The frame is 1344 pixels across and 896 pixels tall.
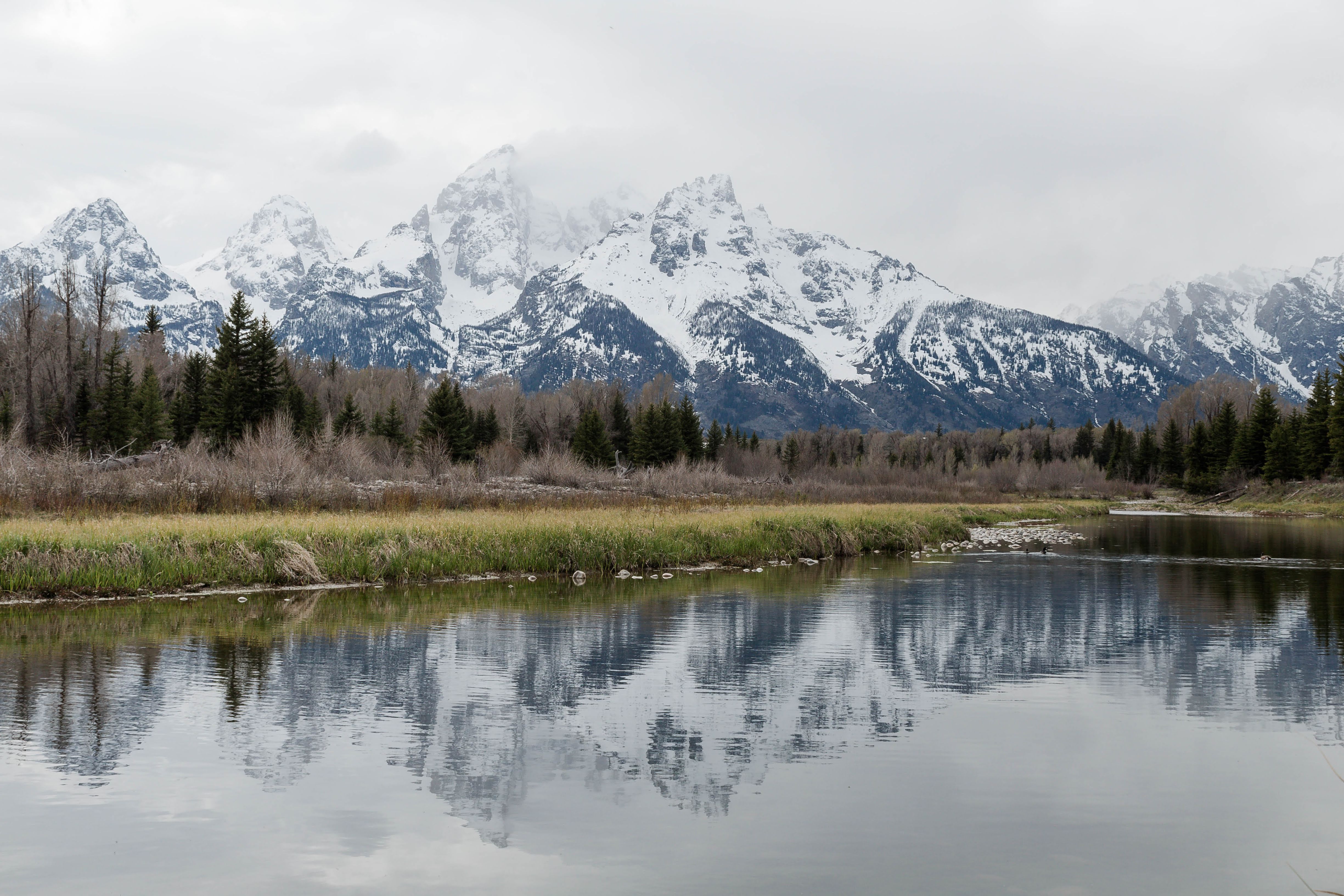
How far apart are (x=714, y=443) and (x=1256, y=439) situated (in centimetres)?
6568

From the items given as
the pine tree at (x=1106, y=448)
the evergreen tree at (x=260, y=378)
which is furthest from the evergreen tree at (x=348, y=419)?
the pine tree at (x=1106, y=448)

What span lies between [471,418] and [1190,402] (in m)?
124

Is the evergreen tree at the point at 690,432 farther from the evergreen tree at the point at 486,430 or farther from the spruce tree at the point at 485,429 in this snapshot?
the spruce tree at the point at 485,429

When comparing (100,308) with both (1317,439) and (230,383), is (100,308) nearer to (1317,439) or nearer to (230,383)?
(230,383)

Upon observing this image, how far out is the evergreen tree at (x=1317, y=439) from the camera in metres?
92.9

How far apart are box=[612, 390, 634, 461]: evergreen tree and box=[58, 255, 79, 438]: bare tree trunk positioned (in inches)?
2391

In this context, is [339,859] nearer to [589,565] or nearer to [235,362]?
[589,565]

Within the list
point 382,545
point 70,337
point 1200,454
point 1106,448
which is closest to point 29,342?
point 70,337

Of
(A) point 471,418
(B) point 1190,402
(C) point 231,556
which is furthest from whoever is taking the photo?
(B) point 1190,402

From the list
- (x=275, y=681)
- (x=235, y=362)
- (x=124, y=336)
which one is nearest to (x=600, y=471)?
(x=235, y=362)

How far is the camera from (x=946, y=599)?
85.0 feet

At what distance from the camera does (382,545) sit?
89.2 ft

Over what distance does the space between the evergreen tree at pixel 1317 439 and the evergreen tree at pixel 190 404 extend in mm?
97710

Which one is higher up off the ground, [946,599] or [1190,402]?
[1190,402]
